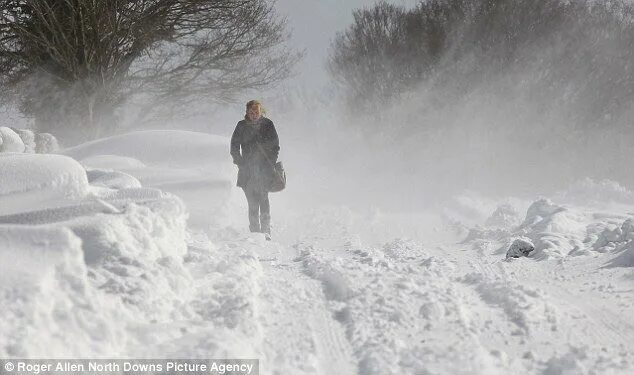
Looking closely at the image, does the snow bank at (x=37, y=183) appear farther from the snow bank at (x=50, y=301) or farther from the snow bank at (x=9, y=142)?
the snow bank at (x=9, y=142)

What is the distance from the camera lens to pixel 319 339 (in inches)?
103

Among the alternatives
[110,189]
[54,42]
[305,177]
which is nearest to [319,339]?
[110,189]

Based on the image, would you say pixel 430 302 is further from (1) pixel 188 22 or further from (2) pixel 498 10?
(2) pixel 498 10

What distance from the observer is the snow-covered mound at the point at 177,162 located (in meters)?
7.37

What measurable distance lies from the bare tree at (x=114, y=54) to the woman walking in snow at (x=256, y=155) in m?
7.29

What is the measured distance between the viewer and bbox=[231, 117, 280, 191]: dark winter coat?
6410 mm

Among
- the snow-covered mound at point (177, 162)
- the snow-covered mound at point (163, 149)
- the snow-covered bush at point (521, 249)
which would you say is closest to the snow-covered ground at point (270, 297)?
Result: the snow-covered bush at point (521, 249)

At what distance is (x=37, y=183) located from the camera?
317 centimetres

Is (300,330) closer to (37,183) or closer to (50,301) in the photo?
(50,301)

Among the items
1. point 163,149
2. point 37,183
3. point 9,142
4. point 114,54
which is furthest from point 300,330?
point 114,54

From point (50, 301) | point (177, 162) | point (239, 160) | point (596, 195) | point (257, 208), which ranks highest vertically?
point (239, 160)

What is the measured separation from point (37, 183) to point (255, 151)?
11.3 feet

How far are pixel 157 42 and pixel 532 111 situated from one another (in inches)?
534

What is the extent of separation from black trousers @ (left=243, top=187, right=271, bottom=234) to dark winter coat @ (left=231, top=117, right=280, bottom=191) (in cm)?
→ 7
